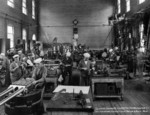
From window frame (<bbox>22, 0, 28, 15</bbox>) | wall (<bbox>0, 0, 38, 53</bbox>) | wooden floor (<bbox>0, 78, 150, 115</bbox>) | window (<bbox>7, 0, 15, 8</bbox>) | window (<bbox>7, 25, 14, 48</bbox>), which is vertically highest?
window frame (<bbox>22, 0, 28, 15</bbox>)

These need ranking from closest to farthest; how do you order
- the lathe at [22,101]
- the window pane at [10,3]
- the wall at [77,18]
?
the lathe at [22,101]
the window pane at [10,3]
the wall at [77,18]

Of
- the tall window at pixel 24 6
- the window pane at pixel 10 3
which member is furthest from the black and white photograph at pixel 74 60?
the window pane at pixel 10 3

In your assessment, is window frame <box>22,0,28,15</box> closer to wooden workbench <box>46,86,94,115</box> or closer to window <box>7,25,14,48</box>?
window <box>7,25,14,48</box>

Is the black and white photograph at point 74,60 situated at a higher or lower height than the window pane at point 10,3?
lower

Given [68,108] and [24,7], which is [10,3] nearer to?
[24,7]

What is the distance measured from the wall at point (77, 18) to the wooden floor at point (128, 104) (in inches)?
582

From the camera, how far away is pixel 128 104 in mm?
6664

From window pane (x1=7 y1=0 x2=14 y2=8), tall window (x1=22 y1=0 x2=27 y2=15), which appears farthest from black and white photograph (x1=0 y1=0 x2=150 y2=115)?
window pane (x1=7 y1=0 x2=14 y2=8)

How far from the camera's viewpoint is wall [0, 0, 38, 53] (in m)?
13.2

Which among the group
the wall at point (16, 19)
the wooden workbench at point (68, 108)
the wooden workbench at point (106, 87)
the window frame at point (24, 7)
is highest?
the window frame at point (24, 7)

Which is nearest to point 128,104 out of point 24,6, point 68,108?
point 68,108

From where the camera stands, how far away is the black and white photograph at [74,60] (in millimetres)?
4531

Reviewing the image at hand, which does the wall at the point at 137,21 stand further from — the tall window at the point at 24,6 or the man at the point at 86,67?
the tall window at the point at 24,6

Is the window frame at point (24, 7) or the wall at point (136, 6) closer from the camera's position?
the wall at point (136, 6)
